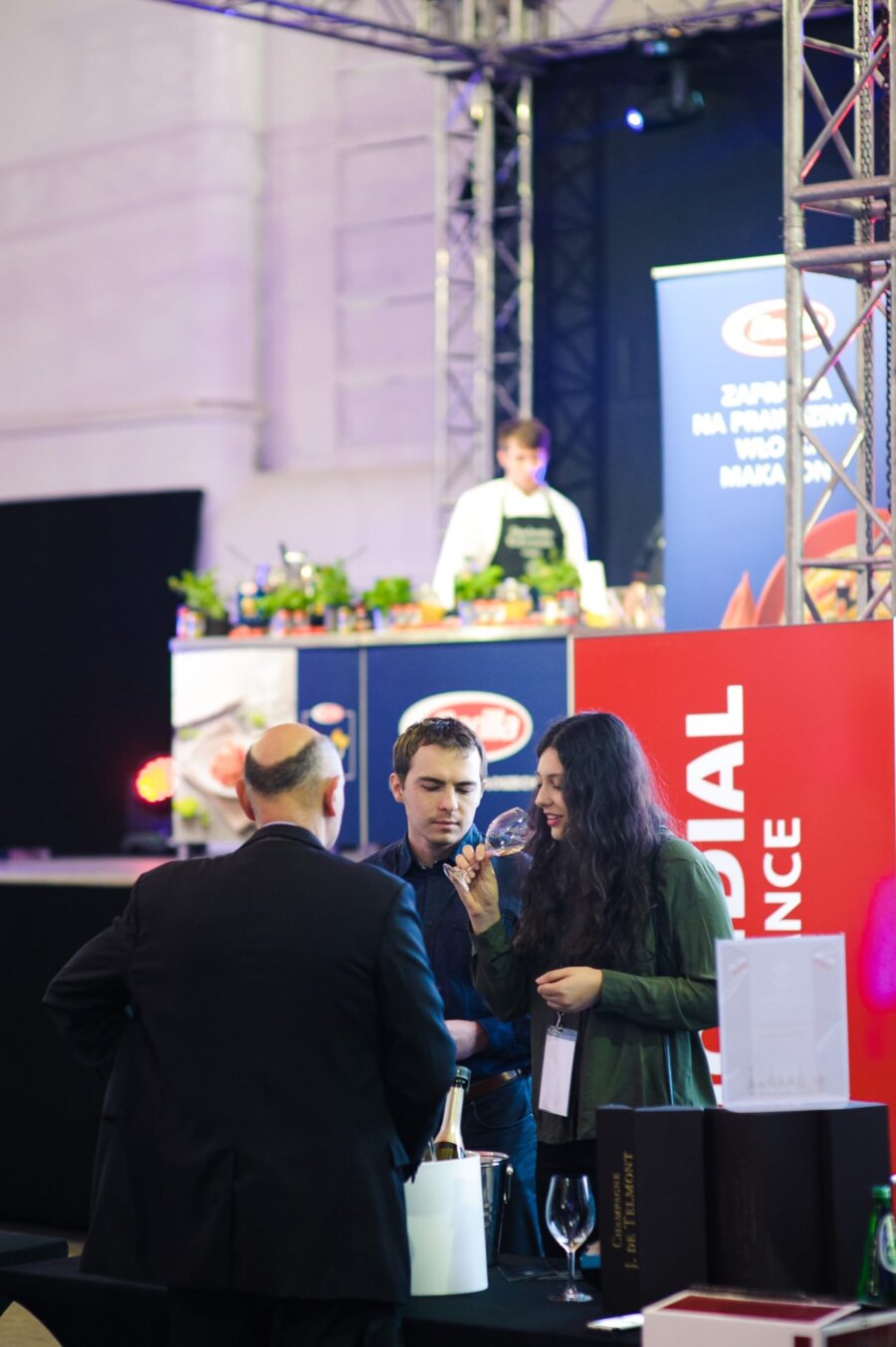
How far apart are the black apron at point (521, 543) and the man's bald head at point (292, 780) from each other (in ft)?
17.9

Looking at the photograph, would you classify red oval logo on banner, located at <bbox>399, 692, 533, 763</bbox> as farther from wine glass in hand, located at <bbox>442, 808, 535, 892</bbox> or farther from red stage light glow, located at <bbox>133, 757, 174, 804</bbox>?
wine glass in hand, located at <bbox>442, 808, 535, 892</bbox>

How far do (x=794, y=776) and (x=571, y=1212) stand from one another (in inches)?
50.5

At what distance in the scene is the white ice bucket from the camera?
2.44 meters

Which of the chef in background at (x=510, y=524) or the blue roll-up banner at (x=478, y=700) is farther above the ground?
the chef in background at (x=510, y=524)

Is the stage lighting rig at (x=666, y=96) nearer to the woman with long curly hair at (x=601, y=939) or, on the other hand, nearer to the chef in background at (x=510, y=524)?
the chef in background at (x=510, y=524)

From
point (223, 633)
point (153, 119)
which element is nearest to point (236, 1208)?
point (223, 633)

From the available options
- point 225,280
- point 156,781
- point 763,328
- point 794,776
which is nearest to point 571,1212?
point 794,776

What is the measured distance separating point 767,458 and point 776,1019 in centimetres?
478

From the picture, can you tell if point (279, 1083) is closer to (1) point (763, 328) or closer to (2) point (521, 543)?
(1) point (763, 328)

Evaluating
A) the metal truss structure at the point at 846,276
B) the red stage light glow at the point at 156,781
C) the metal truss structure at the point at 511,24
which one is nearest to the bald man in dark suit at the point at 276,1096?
the metal truss structure at the point at 846,276

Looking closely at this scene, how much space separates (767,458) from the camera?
270 inches

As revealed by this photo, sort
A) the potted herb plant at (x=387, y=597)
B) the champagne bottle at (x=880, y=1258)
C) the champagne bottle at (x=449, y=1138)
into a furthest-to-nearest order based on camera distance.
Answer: the potted herb plant at (x=387, y=597)
the champagne bottle at (x=449, y=1138)
the champagne bottle at (x=880, y=1258)

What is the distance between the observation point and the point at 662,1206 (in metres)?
2.31

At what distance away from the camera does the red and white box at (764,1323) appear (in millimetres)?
2066
